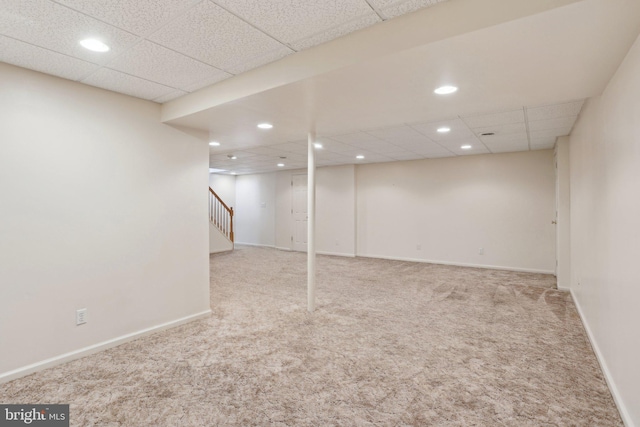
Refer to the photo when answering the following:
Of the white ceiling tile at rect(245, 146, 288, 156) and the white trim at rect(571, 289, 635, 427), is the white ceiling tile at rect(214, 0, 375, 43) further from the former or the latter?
the white ceiling tile at rect(245, 146, 288, 156)

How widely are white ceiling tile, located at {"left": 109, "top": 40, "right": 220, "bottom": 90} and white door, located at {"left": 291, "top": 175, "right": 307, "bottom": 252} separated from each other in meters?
6.21

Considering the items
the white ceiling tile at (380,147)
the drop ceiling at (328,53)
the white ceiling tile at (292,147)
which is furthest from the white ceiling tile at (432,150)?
the drop ceiling at (328,53)

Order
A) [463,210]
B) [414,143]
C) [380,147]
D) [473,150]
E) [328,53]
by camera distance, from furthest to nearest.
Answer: [463,210] → [473,150] → [380,147] → [414,143] → [328,53]

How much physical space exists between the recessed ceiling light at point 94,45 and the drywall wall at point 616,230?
3083 millimetres

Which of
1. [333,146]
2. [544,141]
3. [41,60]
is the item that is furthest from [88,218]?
[544,141]

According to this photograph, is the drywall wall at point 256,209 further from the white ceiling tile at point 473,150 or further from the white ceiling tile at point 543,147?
the white ceiling tile at point 543,147

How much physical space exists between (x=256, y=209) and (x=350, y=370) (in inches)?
314

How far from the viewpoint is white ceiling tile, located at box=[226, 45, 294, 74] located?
2.22 metres

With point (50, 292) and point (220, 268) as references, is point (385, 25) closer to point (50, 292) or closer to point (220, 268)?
point (50, 292)

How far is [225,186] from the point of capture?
33.8 ft

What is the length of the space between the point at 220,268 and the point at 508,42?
600 cm

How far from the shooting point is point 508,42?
1.72 m

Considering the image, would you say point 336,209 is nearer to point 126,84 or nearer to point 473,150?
point 473,150

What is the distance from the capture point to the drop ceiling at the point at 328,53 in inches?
64.6
